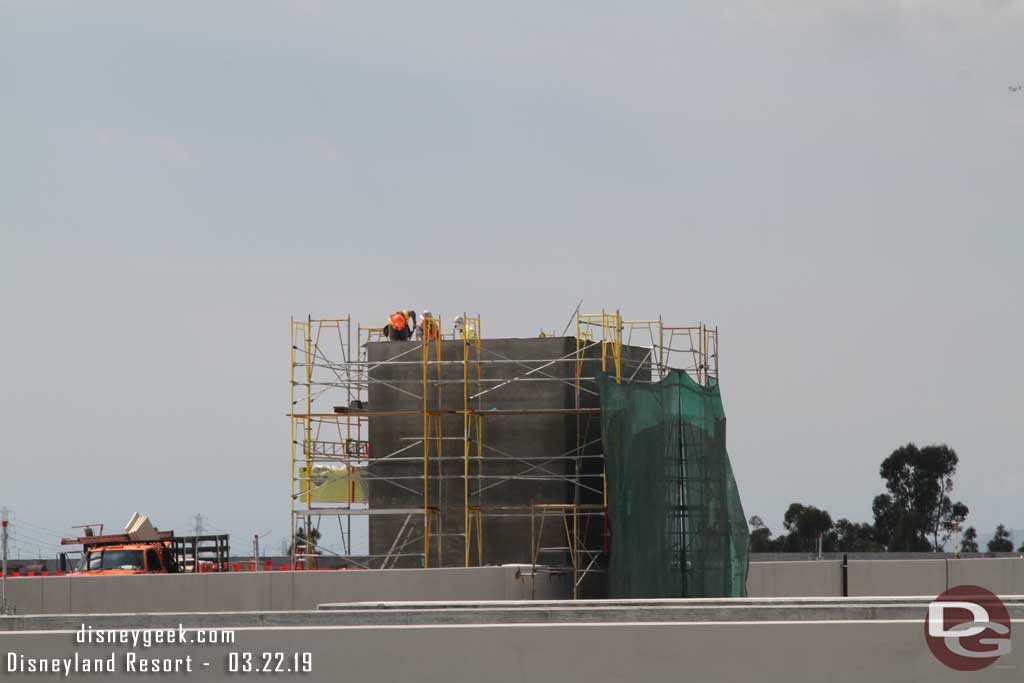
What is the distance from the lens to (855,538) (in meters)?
107

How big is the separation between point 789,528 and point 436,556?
81.5m

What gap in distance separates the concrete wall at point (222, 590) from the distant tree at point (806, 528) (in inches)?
3208

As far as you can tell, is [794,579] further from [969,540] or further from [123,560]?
[969,540]

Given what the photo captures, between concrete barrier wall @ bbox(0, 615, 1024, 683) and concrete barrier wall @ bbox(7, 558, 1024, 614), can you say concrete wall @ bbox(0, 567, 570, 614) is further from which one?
concrete barrier wall @ bbox(0, 615, 1024, 683)

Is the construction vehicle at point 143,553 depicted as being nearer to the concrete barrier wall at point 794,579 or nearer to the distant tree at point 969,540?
the concrete barrier wall at point 794,579

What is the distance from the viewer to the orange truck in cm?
3169

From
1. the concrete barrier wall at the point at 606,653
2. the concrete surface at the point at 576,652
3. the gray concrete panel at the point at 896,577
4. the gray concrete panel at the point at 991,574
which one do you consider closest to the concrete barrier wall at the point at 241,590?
the gray concrete panel at the point at 896,577

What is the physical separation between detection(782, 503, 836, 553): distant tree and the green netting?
7447 centimetres

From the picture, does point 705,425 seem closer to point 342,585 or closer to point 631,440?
point 631,440

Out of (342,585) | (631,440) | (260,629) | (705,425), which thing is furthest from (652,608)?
(705,425)

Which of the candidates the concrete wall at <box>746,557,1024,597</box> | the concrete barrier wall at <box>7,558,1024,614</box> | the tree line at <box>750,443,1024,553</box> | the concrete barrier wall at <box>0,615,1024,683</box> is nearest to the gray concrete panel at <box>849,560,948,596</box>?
the concrete wall at <box>746,557,1024,597</box>

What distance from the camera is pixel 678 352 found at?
113 feet

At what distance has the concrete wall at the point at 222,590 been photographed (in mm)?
27375

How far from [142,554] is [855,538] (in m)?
83.0
